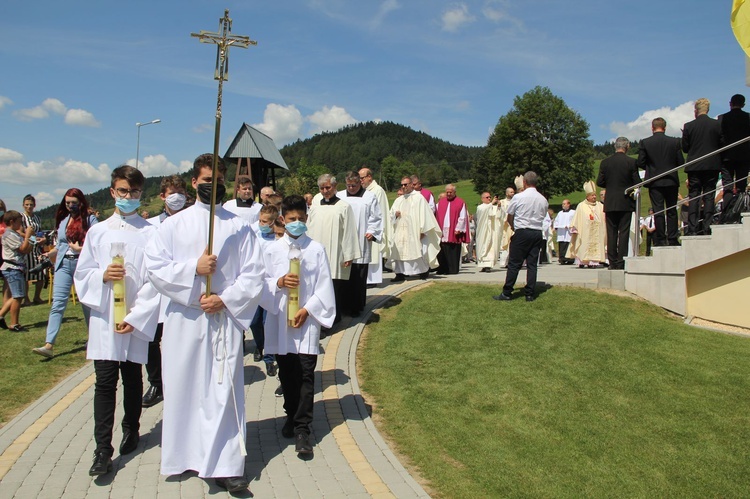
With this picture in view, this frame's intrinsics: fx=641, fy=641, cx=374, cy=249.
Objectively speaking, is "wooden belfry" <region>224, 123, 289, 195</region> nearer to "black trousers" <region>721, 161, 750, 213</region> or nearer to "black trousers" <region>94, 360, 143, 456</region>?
"black trousers" <region>721, 161, 750, 213</region>

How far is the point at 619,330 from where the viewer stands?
9141 mm

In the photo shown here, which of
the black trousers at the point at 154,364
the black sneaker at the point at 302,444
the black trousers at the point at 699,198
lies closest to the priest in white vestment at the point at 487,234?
the black trousers at the point at 699,198

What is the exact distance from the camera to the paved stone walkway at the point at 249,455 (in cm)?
464

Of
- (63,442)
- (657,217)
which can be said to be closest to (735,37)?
(657,217)

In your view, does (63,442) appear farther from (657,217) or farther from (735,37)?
(657,217)

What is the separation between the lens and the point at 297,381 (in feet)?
18.2

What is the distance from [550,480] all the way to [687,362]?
3.97 meters

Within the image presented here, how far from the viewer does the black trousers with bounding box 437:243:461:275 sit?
14.9 metres

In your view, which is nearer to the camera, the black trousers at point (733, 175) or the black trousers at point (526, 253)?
the black trousers at point (733, 175)

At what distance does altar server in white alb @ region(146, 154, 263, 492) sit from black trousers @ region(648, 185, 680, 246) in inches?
328

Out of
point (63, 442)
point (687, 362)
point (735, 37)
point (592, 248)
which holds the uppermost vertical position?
point (735, 37)

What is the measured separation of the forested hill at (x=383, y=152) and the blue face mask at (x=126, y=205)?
107794 millimetres

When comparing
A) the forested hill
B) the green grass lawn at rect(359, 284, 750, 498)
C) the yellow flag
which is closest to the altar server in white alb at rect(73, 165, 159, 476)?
the green grass lawn at rect(359, 284, 750, 498)

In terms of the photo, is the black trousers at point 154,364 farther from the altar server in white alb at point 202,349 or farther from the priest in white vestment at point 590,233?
the priest in white vestment at point 590,233
